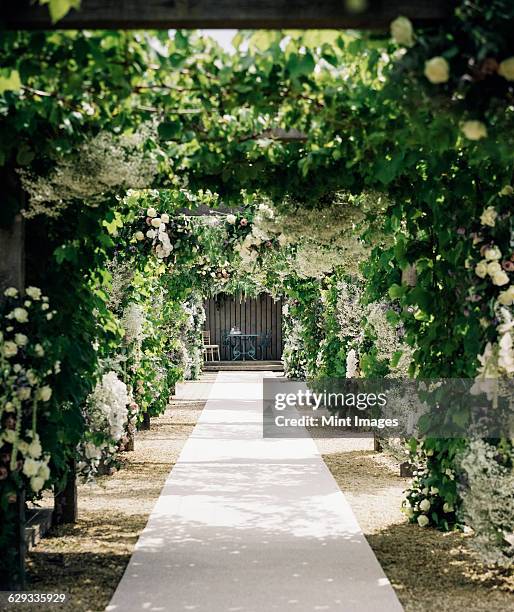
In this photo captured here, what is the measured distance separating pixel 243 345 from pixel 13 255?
2061 centimetres

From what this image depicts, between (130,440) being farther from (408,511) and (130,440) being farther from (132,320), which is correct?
(408,511)

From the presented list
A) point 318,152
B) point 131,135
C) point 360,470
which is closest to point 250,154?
point 318,152

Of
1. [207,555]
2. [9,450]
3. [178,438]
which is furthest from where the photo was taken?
[178,438]

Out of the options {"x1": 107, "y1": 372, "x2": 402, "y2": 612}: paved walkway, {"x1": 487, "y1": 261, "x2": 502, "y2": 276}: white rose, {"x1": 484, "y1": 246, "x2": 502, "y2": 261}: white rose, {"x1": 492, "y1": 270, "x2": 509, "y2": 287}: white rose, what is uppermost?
{"x1": 484, "y1": 246, "x2": 502, "y2": 261}: white rose

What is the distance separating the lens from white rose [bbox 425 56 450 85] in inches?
104

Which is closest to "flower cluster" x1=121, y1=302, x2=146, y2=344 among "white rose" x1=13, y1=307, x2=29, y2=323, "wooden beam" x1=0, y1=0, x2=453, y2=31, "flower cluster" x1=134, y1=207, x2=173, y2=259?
"flower cluster" x1=134, y1=207, x2=173, y2=259

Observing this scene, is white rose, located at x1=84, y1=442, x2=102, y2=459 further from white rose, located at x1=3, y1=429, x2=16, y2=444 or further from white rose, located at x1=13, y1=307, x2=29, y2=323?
white rose, located at x1=13, y1=307, x2=29, y2=323

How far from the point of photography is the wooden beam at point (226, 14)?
8.99 feet

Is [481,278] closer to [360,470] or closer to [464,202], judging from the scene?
[464,202]

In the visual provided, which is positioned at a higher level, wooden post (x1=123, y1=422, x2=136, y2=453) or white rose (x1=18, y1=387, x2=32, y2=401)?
white rose (x1=18, y1=387, x2=32, y2=401)

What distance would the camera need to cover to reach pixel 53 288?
4.90 meters

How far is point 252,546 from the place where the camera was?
5.24 meters

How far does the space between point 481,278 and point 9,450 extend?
244 centimetres

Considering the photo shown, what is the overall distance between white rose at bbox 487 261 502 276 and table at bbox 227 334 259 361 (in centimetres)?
2049
